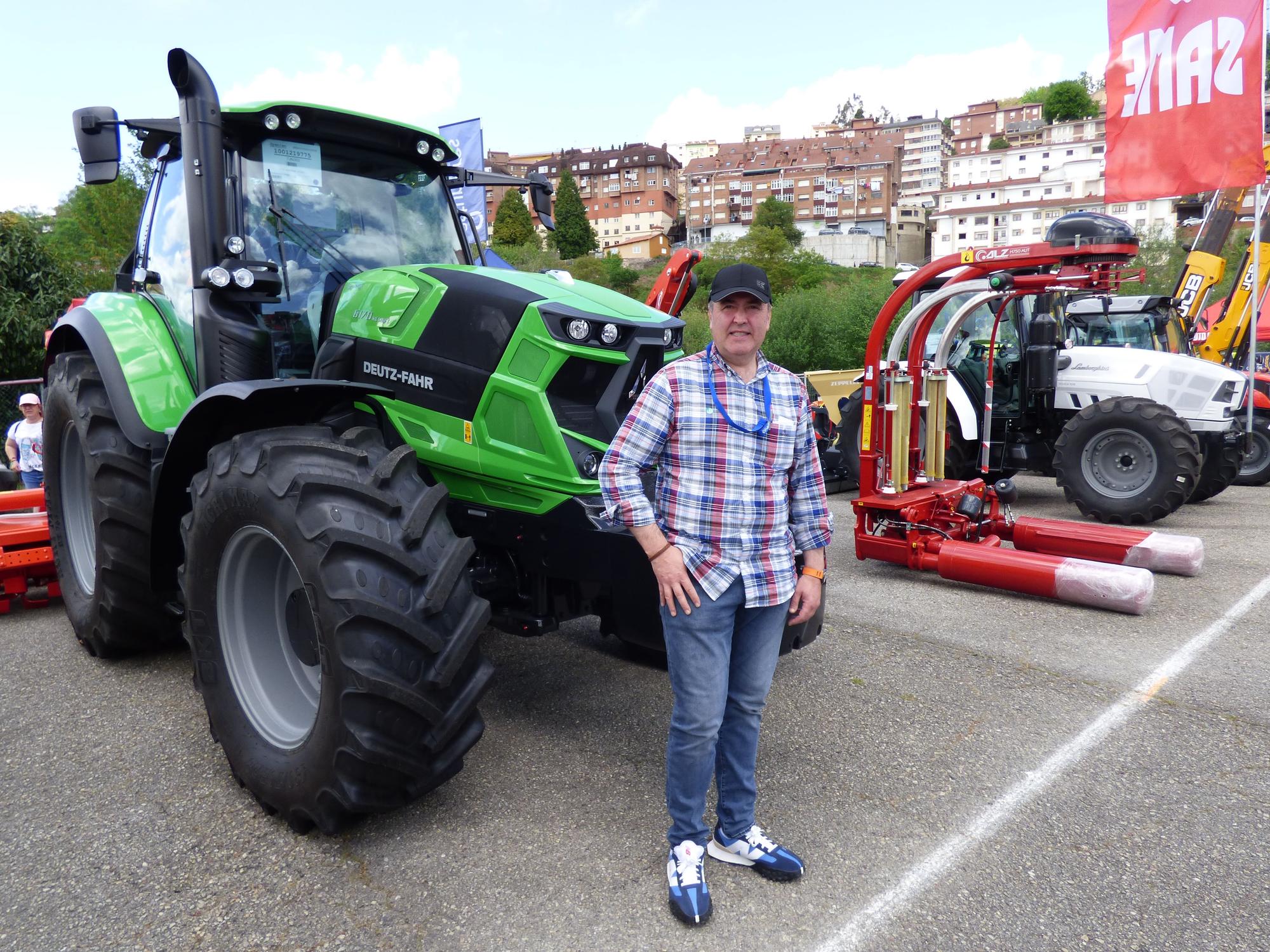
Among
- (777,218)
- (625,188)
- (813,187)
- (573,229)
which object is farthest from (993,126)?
(573,229)

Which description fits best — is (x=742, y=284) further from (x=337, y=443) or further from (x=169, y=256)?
(x=169, y=256)

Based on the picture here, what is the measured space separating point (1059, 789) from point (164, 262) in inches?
173

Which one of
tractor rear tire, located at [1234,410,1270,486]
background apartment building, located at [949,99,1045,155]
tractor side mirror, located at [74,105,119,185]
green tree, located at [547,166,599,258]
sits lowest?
tractor rear tire, located at [1234,410,1270,486]

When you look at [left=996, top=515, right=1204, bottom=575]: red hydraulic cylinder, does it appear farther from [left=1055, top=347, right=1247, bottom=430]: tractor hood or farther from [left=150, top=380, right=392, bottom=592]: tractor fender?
[left=150, top=380, right=392, bottom=592]: tractor fender

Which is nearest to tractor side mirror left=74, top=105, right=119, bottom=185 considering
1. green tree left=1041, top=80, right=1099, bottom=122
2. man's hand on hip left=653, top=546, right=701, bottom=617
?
man's hand on hip left=653, top=546, right=701, bottom=617

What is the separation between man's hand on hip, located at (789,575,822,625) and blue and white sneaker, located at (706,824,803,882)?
0.66 meters

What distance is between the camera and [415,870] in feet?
8.77

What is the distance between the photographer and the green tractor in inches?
104

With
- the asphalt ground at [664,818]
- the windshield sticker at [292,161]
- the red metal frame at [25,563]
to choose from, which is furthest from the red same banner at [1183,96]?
the red metal frame at [25,563]

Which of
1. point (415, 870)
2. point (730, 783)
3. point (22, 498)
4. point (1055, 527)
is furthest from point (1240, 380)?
point (22, 498)

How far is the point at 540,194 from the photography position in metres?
4.66

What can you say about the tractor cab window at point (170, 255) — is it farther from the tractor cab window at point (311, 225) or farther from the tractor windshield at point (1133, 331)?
the tractor windshield at point (1133, 331)

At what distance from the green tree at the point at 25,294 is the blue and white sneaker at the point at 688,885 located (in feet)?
58.3

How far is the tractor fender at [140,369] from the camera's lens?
384cm
